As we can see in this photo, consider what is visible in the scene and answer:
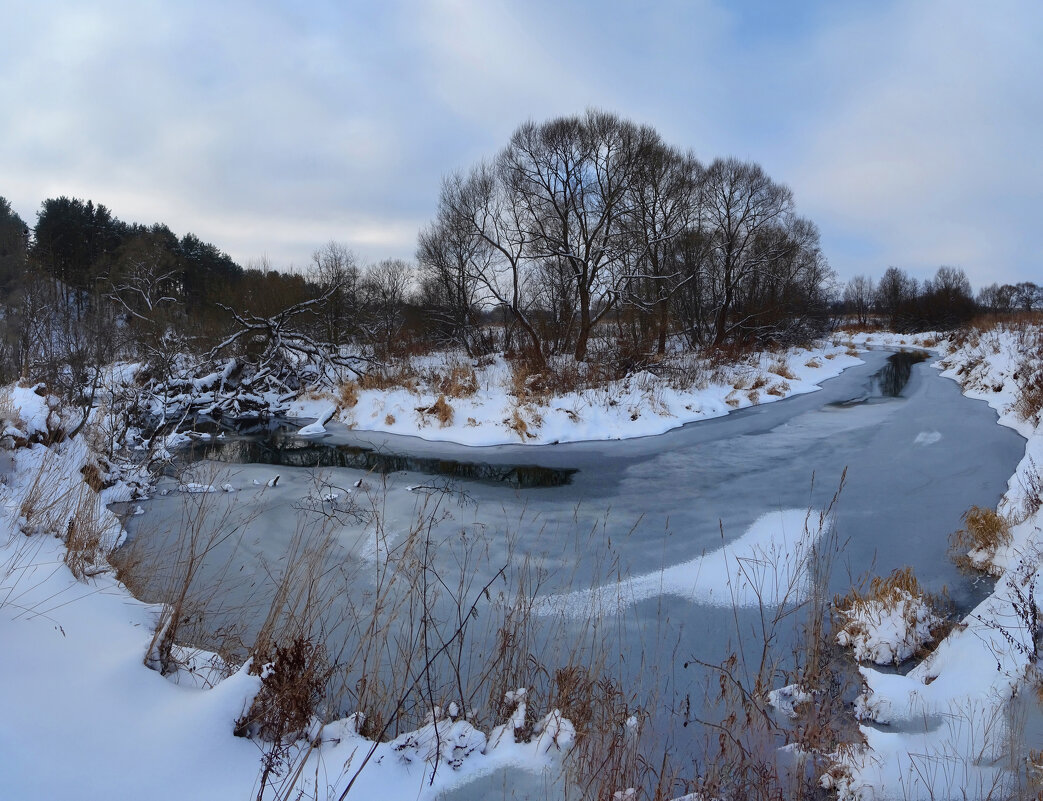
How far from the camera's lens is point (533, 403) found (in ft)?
41.3

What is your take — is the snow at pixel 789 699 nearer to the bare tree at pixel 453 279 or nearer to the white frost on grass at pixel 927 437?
the white frost on grass at pixel 927 437

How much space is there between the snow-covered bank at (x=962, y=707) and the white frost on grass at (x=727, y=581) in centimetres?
92

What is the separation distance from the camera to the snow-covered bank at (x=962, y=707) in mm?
2465

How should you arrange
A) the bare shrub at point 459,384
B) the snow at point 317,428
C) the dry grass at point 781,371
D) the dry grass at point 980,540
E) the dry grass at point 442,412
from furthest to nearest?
the dry grass at point 781,371
the bare shrub at point 459,384
the snow at point 317,428
the dry grass at point 442,412
the dry grass at point 980,540

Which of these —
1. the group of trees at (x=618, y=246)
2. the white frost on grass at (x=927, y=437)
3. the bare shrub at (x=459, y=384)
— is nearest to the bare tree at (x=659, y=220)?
the group of trees at (x=618, y=246)

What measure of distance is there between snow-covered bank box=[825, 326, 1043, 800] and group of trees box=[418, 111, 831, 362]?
40.8 feet

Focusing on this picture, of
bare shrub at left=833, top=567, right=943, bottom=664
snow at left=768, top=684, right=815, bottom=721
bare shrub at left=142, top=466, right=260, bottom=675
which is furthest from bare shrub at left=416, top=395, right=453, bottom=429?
snow at left=768, top=684, right=815, bottom=721

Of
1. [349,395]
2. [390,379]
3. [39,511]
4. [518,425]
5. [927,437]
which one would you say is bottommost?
[927,437]

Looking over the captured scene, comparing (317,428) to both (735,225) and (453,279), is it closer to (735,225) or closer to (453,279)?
(453,279)

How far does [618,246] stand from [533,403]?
6864 millimetres

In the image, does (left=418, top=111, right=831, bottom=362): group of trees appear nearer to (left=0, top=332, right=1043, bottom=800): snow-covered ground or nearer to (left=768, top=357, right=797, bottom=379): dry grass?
(left=768, top=357, right=797, bottom=379): dry grass

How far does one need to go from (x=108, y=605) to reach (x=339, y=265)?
24112mm

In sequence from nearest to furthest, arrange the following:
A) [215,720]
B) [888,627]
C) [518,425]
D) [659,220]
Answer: [215,720]
[888,627]
[518,425]
[659,220]

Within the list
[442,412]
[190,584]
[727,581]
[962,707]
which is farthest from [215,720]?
[442,412]
